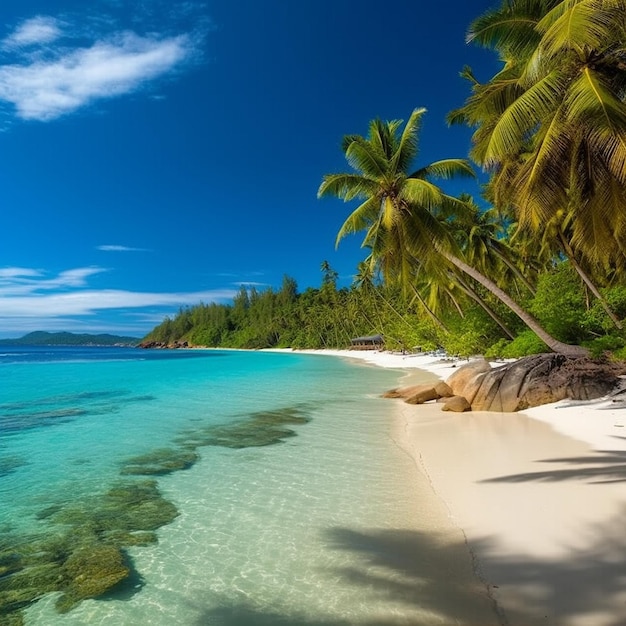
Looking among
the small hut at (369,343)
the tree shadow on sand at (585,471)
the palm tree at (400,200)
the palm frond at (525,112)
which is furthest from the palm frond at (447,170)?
the small hut at (369,343)

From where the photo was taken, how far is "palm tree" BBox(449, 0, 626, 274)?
25.1 ft

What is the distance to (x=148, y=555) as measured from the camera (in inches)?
186

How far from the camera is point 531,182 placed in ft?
30.5

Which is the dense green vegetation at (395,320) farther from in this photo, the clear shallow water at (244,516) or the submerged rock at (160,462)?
the submerged rock at (160,462)

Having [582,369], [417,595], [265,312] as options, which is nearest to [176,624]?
[417,595]

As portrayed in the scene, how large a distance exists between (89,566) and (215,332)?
134 metres

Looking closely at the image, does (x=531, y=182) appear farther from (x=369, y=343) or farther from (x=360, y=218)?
(x=369, y=343)

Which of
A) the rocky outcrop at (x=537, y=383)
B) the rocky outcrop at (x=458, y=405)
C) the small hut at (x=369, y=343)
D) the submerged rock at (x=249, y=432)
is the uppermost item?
the small hut at (x=369, y=343)

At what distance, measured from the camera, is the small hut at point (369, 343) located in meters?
65.7

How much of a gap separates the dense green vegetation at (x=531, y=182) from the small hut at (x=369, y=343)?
109 ft

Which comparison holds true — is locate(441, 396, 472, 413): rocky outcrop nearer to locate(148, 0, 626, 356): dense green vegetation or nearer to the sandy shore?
the sandy shore

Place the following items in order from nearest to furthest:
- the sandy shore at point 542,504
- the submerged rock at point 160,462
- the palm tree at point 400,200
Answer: the sandy shore at point 542,504 → the submerged rock at point 160,462 → the palm tree at point 400,200

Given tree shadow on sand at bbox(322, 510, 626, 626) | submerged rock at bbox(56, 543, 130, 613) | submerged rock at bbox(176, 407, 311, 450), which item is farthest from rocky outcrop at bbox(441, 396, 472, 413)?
submerged rock at bbox(56, 543, 130, 613)

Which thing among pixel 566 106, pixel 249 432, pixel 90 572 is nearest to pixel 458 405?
pixel 249 432
